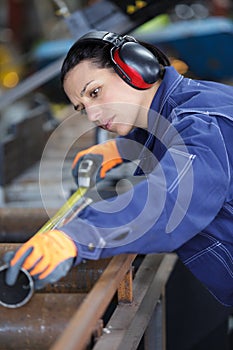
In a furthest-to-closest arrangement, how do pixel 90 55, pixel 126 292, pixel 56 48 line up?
pixel 56 48, pixel 126 292, pixel 90 55

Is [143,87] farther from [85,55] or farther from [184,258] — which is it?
[184,258]

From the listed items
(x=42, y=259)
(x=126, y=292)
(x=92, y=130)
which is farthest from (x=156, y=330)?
(x=92, y=130)

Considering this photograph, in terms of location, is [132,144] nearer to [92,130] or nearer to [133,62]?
[133,62]

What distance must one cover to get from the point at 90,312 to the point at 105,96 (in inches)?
26.2

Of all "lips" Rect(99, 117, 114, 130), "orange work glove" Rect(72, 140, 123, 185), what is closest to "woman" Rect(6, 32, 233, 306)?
"lips" Rect(99, 117, 114, 130)

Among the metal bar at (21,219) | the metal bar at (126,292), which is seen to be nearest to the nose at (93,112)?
the metal bar at (126,292)

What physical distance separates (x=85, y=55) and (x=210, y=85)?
38 centimetres

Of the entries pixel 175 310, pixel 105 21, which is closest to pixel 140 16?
pixel 105 21

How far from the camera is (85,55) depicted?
189 centimetres

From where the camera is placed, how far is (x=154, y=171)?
162 cm

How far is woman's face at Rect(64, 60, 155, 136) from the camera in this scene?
1.87 meters

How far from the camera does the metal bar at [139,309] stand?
1.79 metres

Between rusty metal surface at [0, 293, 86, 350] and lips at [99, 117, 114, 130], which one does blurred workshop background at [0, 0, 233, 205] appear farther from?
rusty metal surface at [0, 293, 86, 350]

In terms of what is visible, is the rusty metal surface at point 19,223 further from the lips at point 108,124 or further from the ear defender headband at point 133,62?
the ear defender headband at point 133,62
